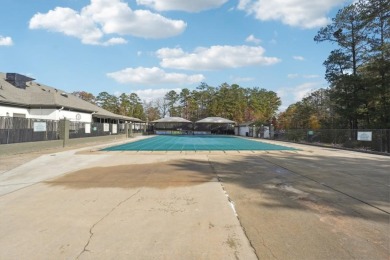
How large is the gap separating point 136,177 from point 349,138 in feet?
71.8

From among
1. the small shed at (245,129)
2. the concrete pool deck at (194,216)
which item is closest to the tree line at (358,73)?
the small shed at (245,129)

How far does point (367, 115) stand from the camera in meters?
34.1

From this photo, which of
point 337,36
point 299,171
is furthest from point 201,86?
point 299,171

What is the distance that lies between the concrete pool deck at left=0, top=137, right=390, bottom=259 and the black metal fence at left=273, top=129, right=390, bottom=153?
531 inches

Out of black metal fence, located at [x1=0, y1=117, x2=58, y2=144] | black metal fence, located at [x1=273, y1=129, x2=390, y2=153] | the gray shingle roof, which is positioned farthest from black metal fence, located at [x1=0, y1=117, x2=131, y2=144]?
black metal fence, located at [x1=273, y1=129, x2=390, y2=153]

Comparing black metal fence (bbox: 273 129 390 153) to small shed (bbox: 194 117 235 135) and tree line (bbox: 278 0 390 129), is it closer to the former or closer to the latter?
tree line (bbox: 278 0 390 129)

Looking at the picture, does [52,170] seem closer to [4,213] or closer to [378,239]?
[4,213]

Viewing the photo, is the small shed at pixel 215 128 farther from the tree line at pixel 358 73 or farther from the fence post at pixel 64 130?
the fence post at pixel 64 130

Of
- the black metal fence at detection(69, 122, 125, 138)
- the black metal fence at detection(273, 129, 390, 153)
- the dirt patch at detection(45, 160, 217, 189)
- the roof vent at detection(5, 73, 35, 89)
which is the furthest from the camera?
the roof vent at detection(5, 73, 35, 89)

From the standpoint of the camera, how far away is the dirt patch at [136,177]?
9430mm

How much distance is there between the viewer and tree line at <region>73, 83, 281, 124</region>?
3314 inches

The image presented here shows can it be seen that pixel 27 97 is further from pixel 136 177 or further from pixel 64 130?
pixel 136 177

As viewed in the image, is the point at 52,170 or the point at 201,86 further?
the point at 201,86

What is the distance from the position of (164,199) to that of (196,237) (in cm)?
269
